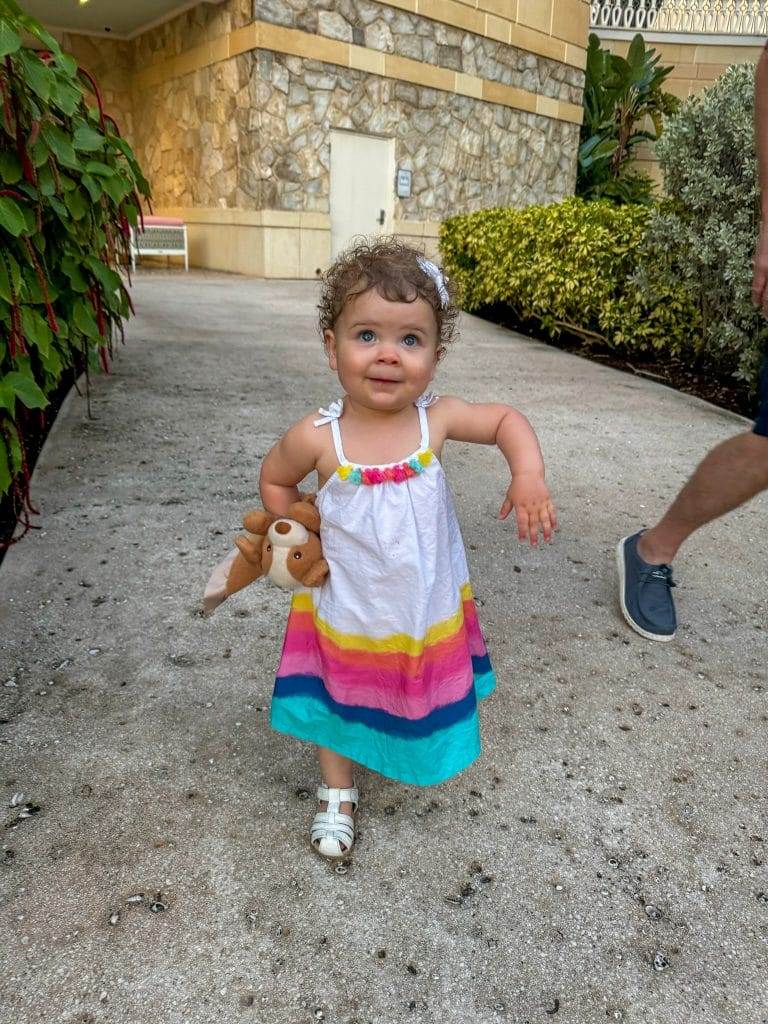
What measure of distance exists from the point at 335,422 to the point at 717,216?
14.1 feet

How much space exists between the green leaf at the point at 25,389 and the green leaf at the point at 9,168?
51 centimetres

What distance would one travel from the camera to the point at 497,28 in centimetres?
1203

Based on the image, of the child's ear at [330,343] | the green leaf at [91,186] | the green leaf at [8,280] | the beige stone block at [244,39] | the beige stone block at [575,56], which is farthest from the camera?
the beige stone block at [575,56]

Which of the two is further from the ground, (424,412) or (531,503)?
(424,412)

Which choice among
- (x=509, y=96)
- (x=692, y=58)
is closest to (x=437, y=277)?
(x=509, y=96)

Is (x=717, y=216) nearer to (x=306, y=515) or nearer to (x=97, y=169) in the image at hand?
(x=97, y=169)

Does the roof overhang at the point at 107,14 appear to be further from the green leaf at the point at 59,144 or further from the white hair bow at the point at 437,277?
the white hair bow at the point at 437,277

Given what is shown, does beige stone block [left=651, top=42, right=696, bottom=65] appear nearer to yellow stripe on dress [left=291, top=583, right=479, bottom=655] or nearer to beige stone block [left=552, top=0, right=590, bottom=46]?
beige stone block [left=552, top=0, right=590, bottom=46]

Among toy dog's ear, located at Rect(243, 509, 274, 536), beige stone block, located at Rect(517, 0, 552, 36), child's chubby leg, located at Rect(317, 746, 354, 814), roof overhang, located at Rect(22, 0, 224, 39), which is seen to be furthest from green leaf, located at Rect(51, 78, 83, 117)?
beige stone block, located at Rect(517, 0, 552, 36)

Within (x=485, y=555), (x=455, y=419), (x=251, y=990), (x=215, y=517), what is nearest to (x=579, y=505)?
(x=485, y=555)

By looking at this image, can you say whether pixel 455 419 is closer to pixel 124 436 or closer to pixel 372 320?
pixel 372 320

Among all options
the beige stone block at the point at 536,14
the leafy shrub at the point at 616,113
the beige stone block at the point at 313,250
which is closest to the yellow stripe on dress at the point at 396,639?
the beige stone block at the point at 313,250

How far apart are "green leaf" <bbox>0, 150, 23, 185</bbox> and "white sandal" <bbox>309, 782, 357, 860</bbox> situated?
1.77 m

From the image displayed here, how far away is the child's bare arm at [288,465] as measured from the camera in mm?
1474
